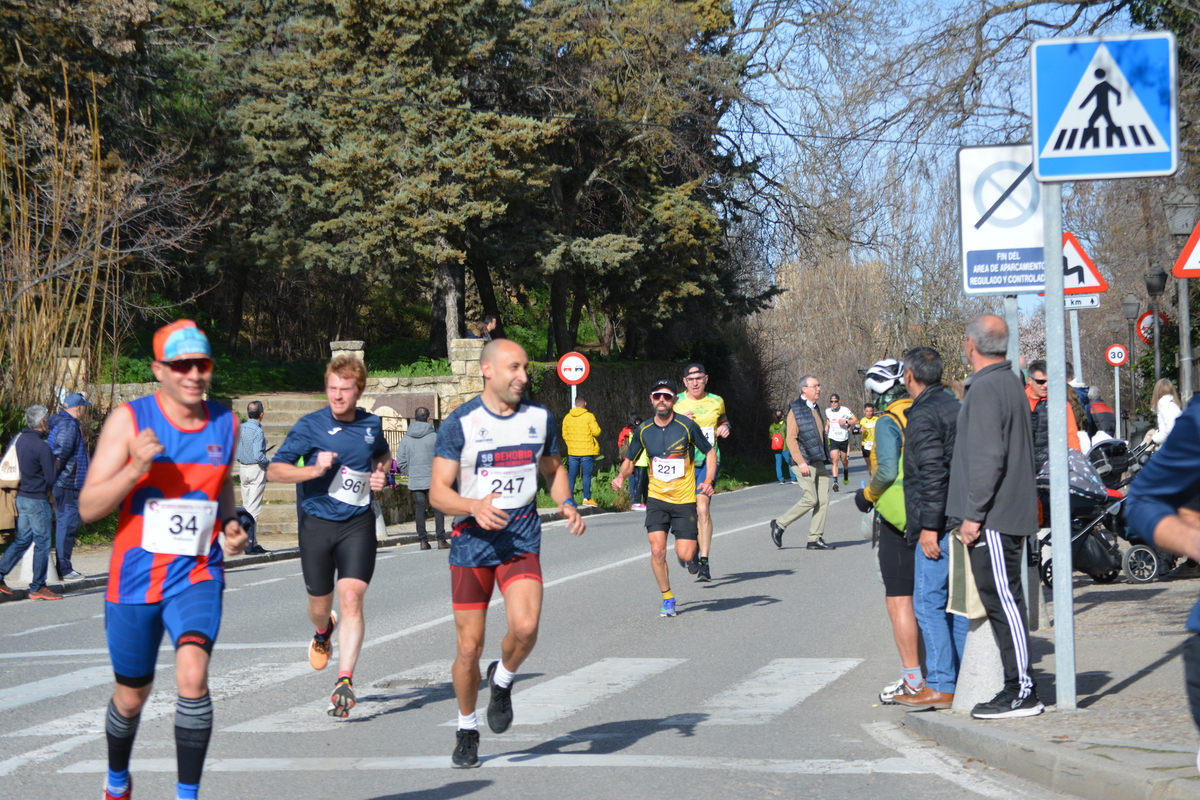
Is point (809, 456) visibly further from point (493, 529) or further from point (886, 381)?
point (493, 529)

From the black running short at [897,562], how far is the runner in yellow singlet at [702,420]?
5.12m

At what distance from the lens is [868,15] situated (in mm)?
12727

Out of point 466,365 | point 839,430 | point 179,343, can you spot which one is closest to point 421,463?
point 466,365

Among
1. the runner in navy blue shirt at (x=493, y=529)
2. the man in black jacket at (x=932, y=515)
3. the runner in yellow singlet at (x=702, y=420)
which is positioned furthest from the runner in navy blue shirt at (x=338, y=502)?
the runner in yellow singlet at (x=702, y=420)

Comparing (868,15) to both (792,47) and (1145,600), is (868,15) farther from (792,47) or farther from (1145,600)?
(792,47)

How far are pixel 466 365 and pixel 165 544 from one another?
2349 cm

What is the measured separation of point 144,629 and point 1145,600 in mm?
8793

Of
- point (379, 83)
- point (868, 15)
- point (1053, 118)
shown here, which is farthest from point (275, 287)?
point (1053, 118)

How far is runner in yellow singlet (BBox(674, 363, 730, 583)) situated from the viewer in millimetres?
13168

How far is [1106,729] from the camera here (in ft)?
19.8

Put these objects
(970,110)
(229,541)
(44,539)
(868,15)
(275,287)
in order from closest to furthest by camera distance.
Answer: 1. (229,541)
2. (970,110)
3. (868,15)
4. (44,539)
5. (275,287)

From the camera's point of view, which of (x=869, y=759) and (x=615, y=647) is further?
(x=615, y=647)

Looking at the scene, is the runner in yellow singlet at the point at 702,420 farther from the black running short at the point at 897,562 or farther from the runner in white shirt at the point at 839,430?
the runner in white shirt at the point at 839,430

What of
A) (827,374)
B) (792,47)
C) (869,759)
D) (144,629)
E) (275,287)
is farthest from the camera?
(827,374)
